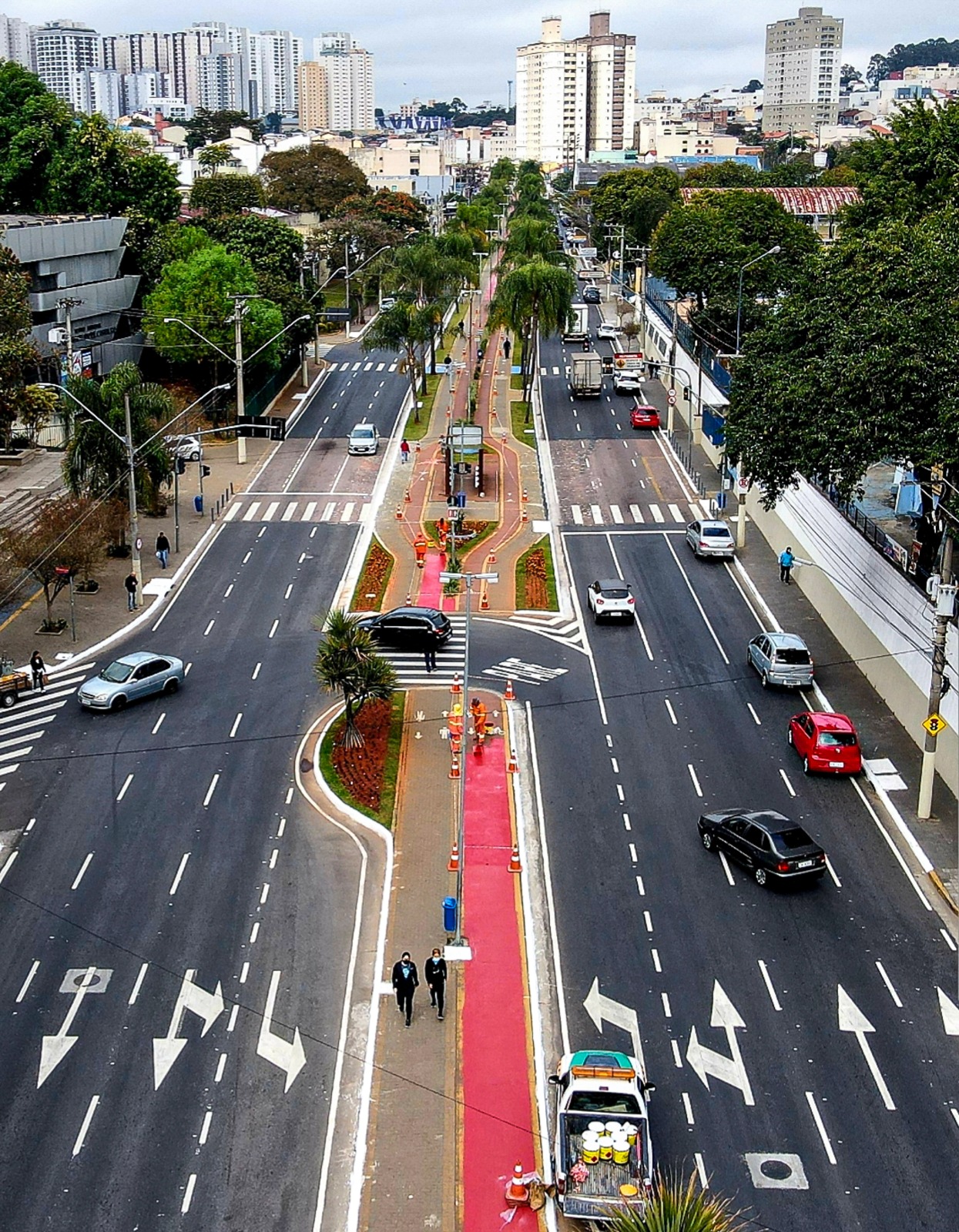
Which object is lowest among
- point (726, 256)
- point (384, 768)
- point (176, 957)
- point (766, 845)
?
point (176, 957)

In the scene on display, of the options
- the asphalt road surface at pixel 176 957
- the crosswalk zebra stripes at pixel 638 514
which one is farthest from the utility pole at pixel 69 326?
the asphalt road surface at pixel 176 957

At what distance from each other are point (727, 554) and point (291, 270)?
Answer: 5195cm

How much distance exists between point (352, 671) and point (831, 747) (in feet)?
44.5

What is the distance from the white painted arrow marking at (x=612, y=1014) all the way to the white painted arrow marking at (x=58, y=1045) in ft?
33.4

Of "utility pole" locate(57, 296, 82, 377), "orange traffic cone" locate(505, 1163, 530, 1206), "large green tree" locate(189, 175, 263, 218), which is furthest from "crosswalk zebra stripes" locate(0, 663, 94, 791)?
"large green tree" locate(189, 175, 263, 218)

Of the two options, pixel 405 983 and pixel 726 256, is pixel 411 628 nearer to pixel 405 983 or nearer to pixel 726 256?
pixel 405 983

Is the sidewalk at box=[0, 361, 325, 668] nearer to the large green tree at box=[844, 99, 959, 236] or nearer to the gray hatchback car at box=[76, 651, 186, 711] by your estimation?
the gray hatchback car at box=[76, 651, 186, 711]

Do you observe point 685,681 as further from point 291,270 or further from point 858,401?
point 291,270

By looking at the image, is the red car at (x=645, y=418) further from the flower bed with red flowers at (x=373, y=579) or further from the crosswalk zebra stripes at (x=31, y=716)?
the crosswalk zebra stripes at (x=31, y=716)

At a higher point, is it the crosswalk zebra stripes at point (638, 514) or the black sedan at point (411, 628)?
the crosswalk zebra stripes at point (638, 514)

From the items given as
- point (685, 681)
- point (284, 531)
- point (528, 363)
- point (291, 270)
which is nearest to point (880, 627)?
point (685, 681)

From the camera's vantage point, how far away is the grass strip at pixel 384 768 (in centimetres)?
3719

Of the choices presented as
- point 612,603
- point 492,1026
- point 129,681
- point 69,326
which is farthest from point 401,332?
point 492,1026

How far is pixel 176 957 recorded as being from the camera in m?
30.2
